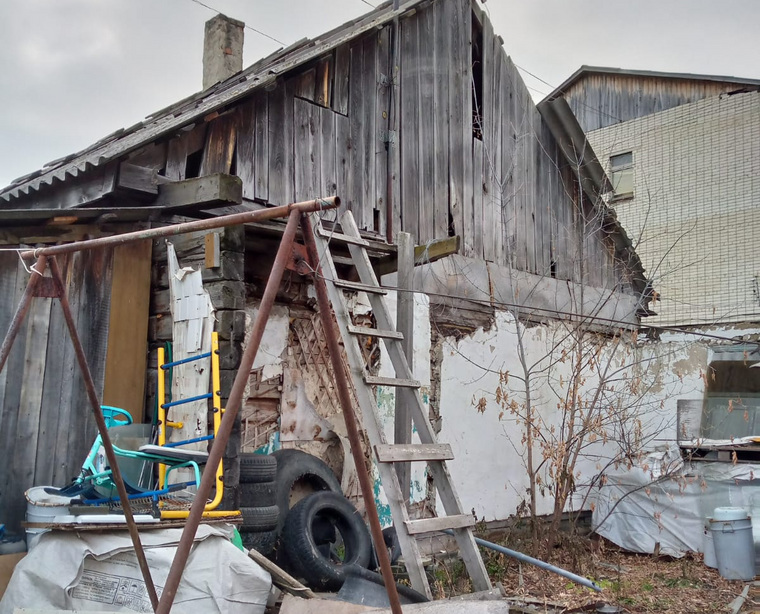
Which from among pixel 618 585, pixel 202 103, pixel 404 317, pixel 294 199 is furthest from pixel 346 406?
pixel 618 585

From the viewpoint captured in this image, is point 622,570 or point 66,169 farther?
point 622,570

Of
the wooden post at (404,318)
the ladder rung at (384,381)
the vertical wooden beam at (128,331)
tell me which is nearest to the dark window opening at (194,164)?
the vertical wooden beam at (128,331)

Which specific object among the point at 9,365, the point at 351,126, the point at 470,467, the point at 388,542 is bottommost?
the point at 388,542

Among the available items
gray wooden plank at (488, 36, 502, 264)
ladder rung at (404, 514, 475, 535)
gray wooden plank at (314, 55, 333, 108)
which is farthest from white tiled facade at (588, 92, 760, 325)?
ladder rung at (404, 514, 475, 535)

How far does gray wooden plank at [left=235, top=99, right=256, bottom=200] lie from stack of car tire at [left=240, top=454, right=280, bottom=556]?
7.62ft

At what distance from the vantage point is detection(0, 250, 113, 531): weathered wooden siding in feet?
16.5

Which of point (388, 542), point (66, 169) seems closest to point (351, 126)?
point (66, 169)

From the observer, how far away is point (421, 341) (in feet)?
25.8

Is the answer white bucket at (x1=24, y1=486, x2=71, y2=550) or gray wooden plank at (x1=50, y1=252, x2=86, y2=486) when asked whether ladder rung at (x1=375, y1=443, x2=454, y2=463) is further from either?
gray wooden plank at (x1=50, y1=252, x2=86, y2=486)

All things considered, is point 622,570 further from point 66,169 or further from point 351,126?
point 66,169

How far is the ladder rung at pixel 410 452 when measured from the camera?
177 inches

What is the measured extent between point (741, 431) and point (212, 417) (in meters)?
8.01

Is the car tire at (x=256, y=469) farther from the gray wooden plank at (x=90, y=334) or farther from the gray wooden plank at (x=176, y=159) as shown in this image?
the gray wooden plank at (x=176, y=159)

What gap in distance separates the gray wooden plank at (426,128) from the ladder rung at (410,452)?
3.69 metres
